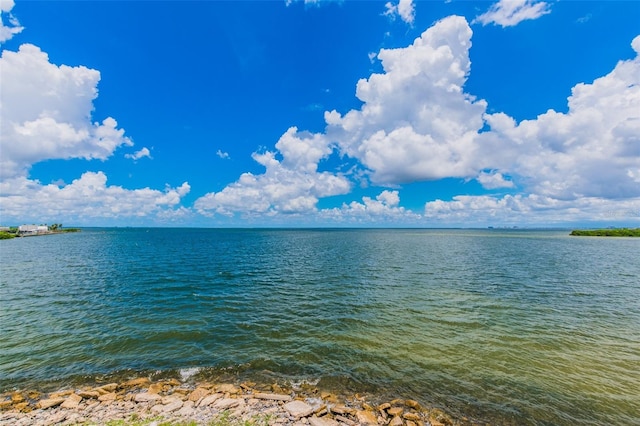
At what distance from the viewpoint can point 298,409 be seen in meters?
14.7

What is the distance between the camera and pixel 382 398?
→ 1644cm

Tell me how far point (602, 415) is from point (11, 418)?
30695mm

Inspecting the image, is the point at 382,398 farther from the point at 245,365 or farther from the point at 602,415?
the point at 602,415

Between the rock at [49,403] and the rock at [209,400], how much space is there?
26.2 feet

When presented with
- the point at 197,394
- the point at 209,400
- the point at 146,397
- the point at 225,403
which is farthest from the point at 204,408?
the point at 146,397

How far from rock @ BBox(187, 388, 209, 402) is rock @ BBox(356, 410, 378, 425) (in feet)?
29.1

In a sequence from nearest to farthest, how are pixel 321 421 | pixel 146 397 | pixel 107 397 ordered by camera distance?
1. pixel 321 421
2. pixel 146 397
3. pixel 107 397

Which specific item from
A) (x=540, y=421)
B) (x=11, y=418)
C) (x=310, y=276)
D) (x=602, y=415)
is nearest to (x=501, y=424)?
(x=540, y=421)

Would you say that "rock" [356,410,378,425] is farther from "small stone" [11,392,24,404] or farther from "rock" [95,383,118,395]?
"small stone" [11,392,24,404]

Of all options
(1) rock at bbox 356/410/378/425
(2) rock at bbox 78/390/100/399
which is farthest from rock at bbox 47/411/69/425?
(1) rock at bbox 356/410/378/425

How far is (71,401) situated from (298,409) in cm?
1273

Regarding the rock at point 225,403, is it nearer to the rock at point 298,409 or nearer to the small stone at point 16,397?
the rock at point 298,409

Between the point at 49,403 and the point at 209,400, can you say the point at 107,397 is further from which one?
the point at 209,400

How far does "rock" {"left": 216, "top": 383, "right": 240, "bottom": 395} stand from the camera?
658 inches
